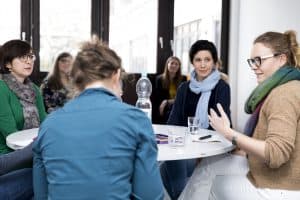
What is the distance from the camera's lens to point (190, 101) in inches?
111

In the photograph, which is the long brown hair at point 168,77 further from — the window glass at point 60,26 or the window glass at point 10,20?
the window glass at point 10,20

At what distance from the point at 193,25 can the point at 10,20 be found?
7.97 ft

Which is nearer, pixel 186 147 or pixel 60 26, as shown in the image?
pixel 186 147

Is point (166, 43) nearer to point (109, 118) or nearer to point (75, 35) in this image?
point (75, 35)

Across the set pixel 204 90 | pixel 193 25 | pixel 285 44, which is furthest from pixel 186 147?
pixel 193 25

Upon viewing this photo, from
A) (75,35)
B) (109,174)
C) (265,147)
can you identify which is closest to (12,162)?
(109,174)

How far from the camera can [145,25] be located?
5348 millimetres

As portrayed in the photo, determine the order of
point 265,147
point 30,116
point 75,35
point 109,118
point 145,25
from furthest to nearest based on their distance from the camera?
point 145,25
point 75,35
point 30,116
point 265,147
point 109,118

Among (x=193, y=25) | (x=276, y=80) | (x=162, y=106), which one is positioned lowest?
(x=162, y=106)

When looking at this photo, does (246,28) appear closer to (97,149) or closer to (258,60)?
(258,60)

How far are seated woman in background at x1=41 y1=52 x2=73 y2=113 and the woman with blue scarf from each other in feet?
5.66

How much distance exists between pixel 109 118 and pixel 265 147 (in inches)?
26.8

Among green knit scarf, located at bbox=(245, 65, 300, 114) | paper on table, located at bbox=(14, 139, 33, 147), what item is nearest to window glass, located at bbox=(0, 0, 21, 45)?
paper on table, located at bbox=(14, 139, 33, 147)

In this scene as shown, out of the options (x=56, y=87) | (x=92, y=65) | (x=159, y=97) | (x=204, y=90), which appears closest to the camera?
(x=92, y=65)
